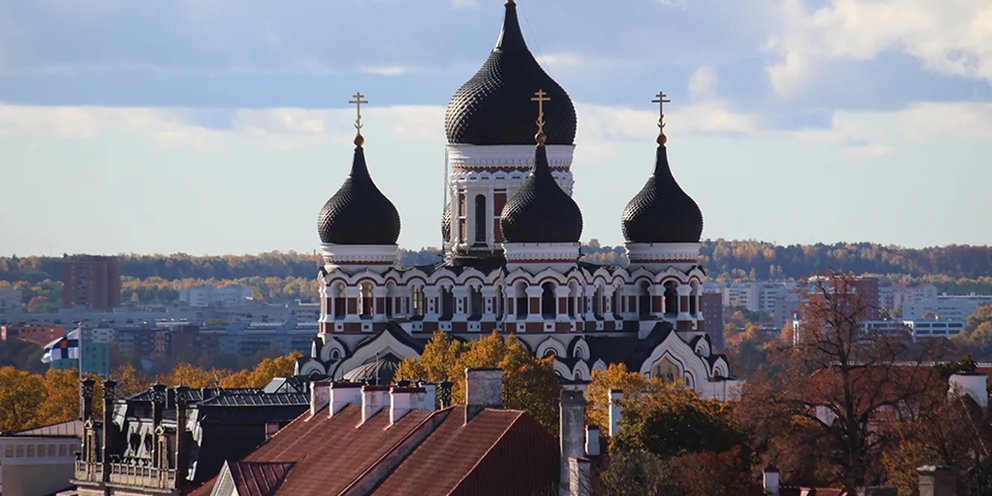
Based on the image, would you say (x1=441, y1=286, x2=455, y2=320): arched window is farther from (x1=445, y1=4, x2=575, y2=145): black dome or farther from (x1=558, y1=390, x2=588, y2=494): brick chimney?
(x1=558, y1=390, x2=588, y2=494): brick chimney

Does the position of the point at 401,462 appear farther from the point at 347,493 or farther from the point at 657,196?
the point at 657,196

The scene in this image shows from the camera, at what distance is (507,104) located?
11112 cm

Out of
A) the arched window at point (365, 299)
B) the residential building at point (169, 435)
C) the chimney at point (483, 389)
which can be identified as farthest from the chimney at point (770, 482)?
the arched window at point (365, 299)

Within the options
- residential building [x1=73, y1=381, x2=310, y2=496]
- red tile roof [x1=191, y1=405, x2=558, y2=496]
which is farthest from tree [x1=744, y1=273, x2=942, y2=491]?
residential building [x1=73, y1=381, x2=310, y2=496]

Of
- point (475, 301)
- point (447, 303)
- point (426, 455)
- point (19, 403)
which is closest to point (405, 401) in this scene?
point (426, 455)

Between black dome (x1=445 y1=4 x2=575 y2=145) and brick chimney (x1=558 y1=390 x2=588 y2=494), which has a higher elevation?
black dome (x1=445 y1=4 x2=575 y2=145)

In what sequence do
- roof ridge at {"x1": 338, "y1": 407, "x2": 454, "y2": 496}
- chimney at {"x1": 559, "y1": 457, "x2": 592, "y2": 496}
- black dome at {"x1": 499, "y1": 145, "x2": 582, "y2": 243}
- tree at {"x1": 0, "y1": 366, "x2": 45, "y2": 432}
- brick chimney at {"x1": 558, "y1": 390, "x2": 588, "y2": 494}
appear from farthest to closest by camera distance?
tree at {"x1": 0, "y1": 366, "x2": 45, "y2": 432}, black dome at {"x1": 499, "y1": 145, "x2": 582, "y2": 243}, roof ridge at {"x1": 338, "y1": 407, "x2": 454, "y2": 496}, brick chimney at {"x1": 558, "y1": 390, "x2": 588, "y2": 494}, chimney at {"x1": 559, "y1": 457, "x2": 592, "y2": 496}

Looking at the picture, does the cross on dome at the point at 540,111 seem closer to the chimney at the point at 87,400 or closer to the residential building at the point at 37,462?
the residential building at the point at 37,462

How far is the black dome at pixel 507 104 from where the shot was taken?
364 ft

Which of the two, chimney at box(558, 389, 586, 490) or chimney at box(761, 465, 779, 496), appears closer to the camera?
chimney at box(558, 389, 586, 490)

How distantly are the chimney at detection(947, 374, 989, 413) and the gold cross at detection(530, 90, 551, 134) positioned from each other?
38413 millimetres

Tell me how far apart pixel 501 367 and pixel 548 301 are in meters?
17.0

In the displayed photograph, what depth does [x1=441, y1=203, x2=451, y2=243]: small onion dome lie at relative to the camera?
381 ft

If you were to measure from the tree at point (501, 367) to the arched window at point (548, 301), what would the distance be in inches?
80.5
